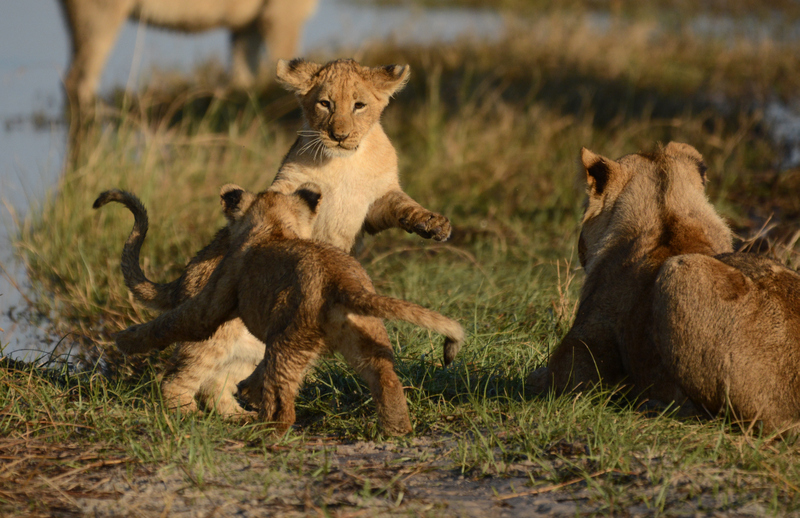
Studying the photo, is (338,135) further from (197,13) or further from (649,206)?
(197,13)

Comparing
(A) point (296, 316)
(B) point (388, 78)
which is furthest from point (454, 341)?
(B) point (388, 78)

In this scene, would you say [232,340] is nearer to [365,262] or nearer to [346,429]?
[346,429]

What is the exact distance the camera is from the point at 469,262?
270 inches

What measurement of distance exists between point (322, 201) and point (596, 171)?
1365 mm

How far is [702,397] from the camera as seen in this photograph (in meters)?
3.46

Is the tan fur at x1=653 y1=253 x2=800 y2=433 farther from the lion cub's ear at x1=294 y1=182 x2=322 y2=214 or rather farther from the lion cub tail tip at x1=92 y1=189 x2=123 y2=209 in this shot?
the lion cub tail tip at x1=92 y1=189 x2=123 y2=209

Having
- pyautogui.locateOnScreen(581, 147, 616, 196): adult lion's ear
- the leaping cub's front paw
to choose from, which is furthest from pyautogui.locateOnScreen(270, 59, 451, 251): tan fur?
pyautogui.locateOnScreen(581, 147, 616, 196): adult lion's ear

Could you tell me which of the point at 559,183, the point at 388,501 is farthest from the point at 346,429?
the point at 559,183

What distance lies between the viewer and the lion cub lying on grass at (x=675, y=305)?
133 inches

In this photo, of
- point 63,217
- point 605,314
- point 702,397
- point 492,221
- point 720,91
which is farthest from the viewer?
point 720,91

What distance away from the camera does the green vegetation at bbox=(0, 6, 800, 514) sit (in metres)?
3.18

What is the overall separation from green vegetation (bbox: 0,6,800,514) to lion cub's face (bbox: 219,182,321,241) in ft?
2.31

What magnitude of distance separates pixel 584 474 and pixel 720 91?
11192mm

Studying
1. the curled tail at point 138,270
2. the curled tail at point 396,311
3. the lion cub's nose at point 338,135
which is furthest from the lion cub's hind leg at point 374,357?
the lion cub's nose at point 338,135
